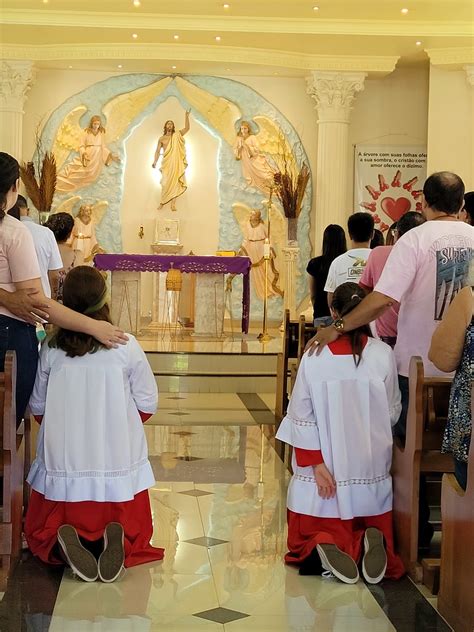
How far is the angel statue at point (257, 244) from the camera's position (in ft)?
54.3

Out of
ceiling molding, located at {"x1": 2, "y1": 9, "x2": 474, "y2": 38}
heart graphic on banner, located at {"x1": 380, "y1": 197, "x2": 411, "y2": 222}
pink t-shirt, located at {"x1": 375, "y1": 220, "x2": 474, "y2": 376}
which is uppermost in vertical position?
ceiling molding, located at {"x1": 2, "y1": 9, "x2": 474, "y2": 38}

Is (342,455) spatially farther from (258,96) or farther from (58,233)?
(258,96)

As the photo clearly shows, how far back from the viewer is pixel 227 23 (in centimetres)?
1456

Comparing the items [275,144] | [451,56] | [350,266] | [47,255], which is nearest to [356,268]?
[350,266]

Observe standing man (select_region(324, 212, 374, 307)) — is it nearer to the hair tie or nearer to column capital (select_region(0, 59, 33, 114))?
the hair tie

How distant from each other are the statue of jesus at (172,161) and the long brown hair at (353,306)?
1227 cm

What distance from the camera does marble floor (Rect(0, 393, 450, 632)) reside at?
3830 mm

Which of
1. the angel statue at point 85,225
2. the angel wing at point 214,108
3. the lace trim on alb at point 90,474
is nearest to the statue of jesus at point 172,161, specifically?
the angel wing at point 214,108

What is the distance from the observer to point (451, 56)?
15.5 meters

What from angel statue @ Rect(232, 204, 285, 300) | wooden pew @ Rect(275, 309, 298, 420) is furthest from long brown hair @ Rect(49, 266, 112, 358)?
angel statue @ Rect(232, 204, 285, 300)

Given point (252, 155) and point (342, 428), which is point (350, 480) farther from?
point (252, 155)

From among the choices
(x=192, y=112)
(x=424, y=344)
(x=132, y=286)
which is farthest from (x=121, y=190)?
(x=424, y=344)

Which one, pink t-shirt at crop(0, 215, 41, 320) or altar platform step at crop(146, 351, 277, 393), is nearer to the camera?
pink t-shirt at crop(0, 215, 41, 320)

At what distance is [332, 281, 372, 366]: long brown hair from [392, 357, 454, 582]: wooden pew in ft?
0.88
